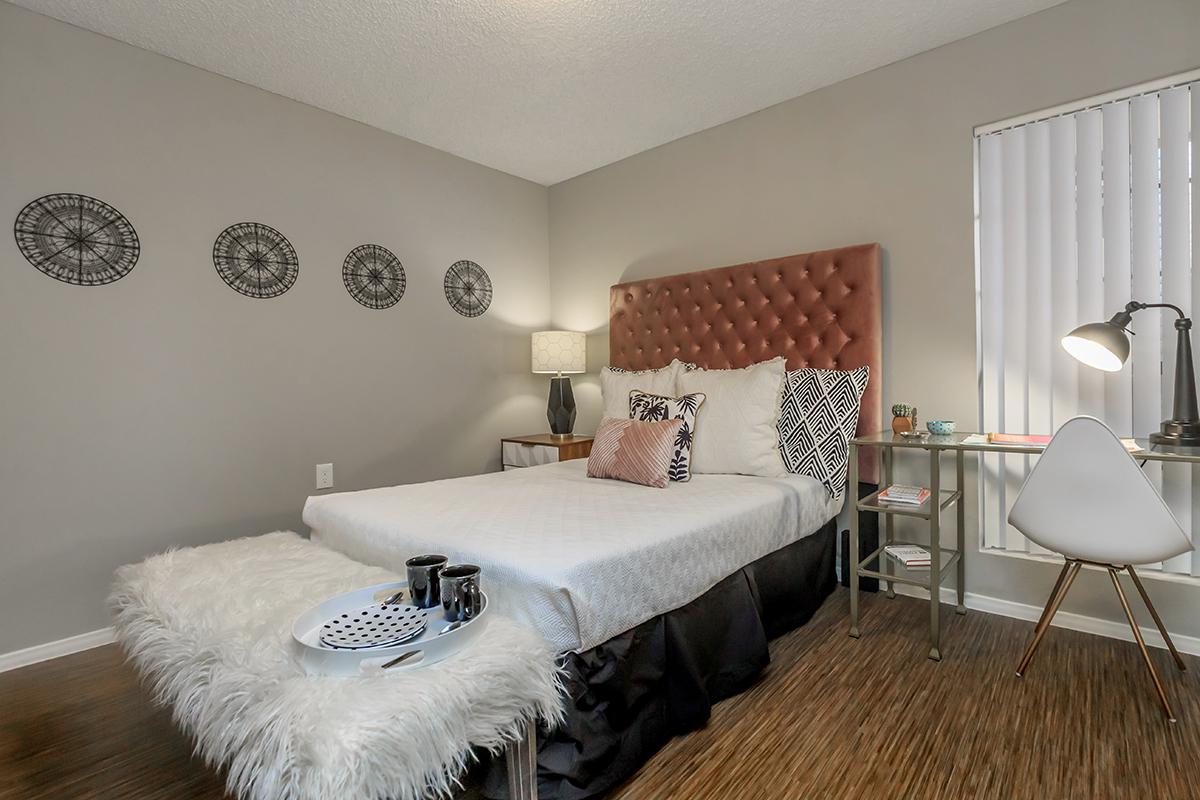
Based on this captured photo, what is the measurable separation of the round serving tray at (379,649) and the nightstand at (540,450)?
2217mm

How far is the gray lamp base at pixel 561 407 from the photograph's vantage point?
3.86 m

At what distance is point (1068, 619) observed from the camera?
2318mm

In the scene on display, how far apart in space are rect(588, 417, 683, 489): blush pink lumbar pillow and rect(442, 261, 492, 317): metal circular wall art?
63.5 inches

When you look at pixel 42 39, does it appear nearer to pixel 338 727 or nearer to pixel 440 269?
pixel 440 269

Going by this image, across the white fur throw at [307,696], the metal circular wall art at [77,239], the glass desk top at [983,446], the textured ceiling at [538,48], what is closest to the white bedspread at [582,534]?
the white fur throw at [307,696]

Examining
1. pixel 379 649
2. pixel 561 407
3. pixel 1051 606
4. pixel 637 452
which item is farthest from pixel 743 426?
pixel 379 649

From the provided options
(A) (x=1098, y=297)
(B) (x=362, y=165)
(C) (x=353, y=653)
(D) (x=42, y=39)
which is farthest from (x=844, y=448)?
(D) (x=42, y=39)

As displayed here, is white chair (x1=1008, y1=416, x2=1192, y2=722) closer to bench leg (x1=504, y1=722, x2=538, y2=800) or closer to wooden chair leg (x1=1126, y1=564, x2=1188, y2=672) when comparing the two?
wooden chair leg (x1=1126, y1=564, x2=1188, y2=672)

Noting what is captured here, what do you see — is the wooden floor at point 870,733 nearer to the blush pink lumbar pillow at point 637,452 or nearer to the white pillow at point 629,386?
the blush pink lumbar pillow at point 637,452

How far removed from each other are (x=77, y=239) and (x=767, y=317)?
10.2 feet

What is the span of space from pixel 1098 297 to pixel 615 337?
7.93ft

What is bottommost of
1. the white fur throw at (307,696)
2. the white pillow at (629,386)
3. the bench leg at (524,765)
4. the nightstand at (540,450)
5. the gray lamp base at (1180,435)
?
the bench leg at (524,765)

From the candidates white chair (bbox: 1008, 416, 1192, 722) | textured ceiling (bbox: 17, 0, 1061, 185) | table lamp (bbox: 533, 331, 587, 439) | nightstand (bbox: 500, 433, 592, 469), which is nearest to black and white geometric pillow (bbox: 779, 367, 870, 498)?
white chair (bbox: 1008, 416, 1192, 722)

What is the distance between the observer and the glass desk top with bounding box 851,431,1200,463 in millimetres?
1745
